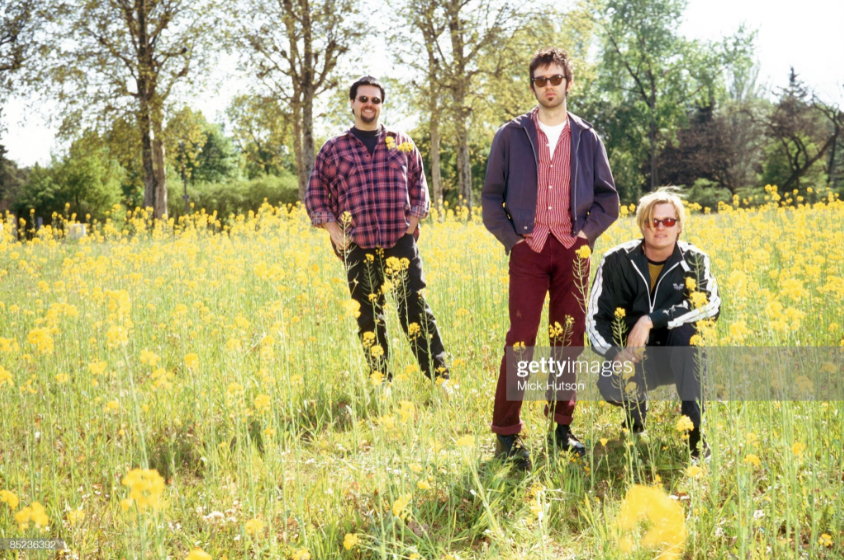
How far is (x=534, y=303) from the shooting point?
303cm

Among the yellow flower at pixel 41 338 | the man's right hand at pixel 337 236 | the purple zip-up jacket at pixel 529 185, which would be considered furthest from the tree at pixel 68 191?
the purple zip-up jacket at pixel 529 185

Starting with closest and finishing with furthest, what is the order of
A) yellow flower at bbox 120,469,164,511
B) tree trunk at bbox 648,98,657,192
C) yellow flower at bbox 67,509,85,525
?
yellow flower at bbox 120,469,164,511 → yellow flower at bbox 67,509,85,525 → tree trunk at bbox 648,98,657,192

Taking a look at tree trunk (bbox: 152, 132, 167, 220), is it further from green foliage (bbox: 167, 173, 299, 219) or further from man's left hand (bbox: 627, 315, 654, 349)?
man's left hand (bbox: 627, 315, 654, 349)

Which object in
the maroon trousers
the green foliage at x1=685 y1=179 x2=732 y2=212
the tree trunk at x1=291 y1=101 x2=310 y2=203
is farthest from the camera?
the green foliage at x1=685 y1=179 x2=732 y2=212

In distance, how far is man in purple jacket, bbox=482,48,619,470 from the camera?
9.86ft

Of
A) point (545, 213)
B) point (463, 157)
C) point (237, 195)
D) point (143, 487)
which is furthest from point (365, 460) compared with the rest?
point (237, 195)

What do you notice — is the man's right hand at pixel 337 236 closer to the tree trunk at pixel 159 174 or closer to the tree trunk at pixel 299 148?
the tree trunk at pixel 299 148

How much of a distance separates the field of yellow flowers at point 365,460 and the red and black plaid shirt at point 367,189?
672mm

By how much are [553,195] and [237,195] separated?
30.3 meters

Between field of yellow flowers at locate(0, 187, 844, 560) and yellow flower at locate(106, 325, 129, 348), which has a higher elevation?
yellow flower at locate(106, 325, 129, 348)

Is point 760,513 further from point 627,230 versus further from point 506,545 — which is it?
point 627,230

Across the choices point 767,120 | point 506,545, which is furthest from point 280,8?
point 767,120

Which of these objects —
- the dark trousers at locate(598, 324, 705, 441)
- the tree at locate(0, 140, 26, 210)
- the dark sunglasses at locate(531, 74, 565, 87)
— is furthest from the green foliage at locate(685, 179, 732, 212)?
the tree at locate(0, 140, 26, 210)

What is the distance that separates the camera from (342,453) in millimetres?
3303
